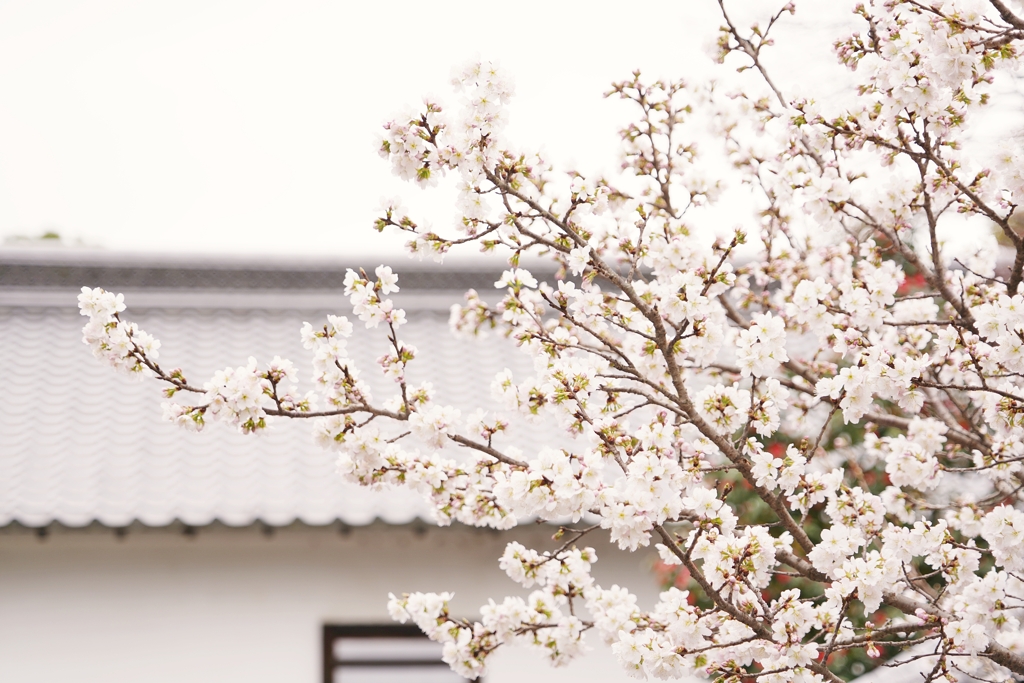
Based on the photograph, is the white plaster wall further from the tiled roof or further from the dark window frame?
the tiled roof

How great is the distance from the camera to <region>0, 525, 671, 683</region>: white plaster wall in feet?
13.3

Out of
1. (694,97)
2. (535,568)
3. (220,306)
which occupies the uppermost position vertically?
(220,306)

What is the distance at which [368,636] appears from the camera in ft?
13.9

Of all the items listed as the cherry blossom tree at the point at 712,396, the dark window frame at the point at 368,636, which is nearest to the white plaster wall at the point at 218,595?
the dark window frame at the point at 368,636

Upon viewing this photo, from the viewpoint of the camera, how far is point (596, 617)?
7.30 feet

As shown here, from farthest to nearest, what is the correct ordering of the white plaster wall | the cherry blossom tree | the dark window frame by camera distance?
the dark window frame, the white plaster wall, the cherry blossom tree

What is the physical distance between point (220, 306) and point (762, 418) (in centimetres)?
508

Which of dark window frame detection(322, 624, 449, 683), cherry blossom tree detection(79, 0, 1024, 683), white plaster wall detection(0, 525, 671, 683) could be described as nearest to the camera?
cherry blossom tree detection(79, 0, 1024, 683)

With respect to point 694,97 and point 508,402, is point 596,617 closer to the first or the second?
point 508,402

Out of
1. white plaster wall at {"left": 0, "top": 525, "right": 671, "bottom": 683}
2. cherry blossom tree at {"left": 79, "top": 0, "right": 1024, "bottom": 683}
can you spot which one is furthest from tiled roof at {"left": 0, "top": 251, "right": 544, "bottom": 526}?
cherry blossom tree at {"left": 79, "top": 0, "right": 1024, "bottom": 683}

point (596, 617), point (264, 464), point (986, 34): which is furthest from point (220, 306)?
point (986, 34)

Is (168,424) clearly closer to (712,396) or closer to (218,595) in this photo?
(218,595)


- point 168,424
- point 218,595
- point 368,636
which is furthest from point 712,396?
point 168,424

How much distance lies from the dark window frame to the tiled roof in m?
0.65
